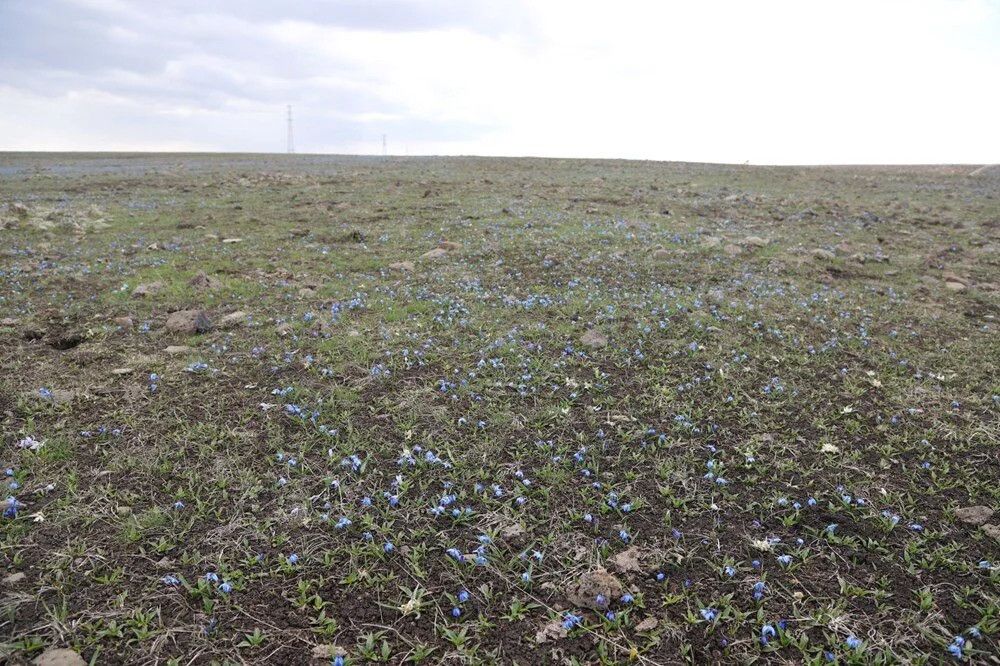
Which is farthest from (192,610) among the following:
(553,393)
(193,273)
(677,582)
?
(193,273)

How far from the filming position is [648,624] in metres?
3.27

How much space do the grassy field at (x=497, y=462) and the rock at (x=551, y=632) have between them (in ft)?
0.06

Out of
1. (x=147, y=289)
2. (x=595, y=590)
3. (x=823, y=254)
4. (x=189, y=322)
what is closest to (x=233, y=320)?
(x=189, y=322)

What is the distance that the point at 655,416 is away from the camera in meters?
5.45

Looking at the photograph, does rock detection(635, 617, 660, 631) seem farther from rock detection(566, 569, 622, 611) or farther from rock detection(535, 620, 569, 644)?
rock detection(535, 620, 569, 644)

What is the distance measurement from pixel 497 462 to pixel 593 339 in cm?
283

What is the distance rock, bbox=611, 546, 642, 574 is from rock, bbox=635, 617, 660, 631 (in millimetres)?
363

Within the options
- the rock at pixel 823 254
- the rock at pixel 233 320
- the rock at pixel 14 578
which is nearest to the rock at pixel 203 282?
the rock at pixel 233 320

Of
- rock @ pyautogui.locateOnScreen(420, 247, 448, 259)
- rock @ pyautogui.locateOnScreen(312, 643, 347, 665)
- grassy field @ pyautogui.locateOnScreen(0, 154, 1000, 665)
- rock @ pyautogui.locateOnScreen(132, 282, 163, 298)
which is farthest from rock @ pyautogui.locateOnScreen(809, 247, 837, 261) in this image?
rock @ pyautogui.locateOnScreen(132, 282, 163, 298)

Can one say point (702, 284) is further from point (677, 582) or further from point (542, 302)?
point (677, 582)

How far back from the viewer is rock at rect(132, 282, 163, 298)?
28.1ft

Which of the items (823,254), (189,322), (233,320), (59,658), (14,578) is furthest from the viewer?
(823,254)

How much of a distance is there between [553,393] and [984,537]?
136 inches

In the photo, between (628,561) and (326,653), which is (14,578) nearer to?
(326,653)
